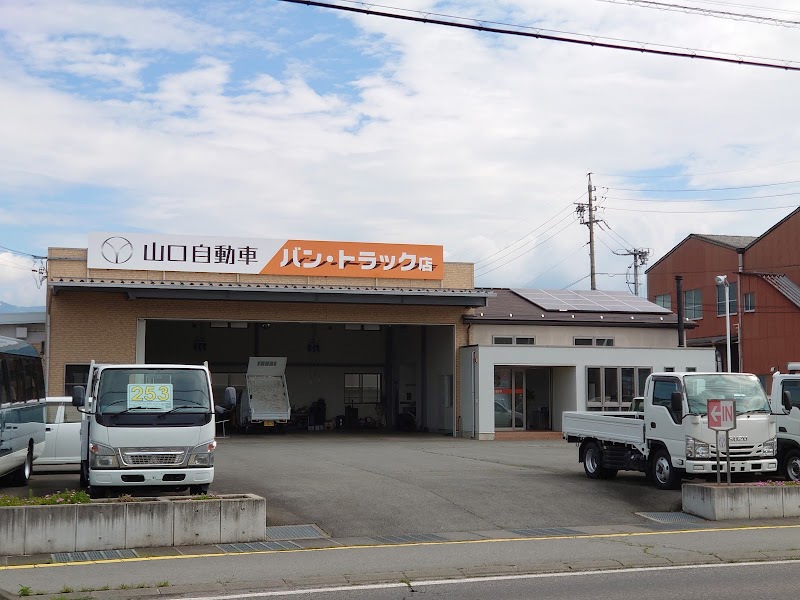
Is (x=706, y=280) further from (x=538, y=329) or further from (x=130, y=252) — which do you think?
(x=130, y=252)

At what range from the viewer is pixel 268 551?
38.0 ft

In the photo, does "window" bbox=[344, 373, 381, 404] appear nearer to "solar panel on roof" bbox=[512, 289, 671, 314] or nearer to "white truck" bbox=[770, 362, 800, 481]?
"solar panel on roof" bbox=[512, 289, 671, 314]

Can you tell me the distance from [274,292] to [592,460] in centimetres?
1532

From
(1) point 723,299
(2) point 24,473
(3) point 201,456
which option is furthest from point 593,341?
(3) point 201,456

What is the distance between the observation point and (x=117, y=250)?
104 feet

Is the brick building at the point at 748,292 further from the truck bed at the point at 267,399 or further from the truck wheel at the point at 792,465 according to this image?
the truck wheel at the point at 792,465

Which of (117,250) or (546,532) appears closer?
(546,532)

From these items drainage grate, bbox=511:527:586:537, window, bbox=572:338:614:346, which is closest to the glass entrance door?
window, bbox=572:338:614:346

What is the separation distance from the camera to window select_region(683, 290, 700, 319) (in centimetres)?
5384

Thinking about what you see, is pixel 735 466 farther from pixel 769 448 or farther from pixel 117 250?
pixel 117 250

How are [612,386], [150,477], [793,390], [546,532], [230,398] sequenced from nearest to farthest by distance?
[546,532], [150,477], [230,398], [793,390], [612,386]

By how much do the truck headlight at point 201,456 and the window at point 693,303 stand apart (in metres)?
44.1

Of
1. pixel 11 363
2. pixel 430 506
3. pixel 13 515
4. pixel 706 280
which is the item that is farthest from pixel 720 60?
pixel 706 280

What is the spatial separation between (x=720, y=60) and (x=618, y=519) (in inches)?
276
